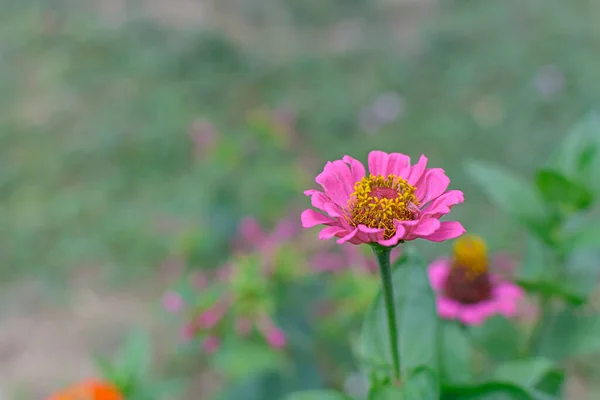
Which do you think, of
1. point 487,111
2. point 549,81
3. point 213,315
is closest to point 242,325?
point 213,315

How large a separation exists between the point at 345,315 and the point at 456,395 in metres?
0.48

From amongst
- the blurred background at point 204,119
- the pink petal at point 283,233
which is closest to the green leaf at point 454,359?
the pink petal at point 283,233

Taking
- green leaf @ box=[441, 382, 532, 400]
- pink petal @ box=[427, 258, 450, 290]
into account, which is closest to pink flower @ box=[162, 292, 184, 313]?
pink petal @ box=[427, 258, 450, 290]

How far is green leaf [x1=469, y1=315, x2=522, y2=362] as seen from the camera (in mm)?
813

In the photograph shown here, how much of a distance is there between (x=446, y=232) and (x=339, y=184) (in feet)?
0.36

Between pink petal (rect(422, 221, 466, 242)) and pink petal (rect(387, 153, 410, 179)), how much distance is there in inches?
3.3

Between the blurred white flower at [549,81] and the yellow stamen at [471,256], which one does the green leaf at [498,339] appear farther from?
the blurred white flower at [549,81]

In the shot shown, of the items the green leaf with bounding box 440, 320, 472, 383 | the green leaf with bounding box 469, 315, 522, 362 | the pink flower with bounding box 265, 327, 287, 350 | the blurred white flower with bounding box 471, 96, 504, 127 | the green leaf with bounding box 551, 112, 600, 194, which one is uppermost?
the blurred white flower with bounding box 471, 96, 504, 127

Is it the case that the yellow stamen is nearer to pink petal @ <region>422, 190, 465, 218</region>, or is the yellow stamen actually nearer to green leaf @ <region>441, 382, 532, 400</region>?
green leaf @ <region>441, 382, 532, 400</region>

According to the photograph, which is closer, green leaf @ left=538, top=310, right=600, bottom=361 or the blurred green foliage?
green leaf @ left=538, top=310, right=600, bottom=361

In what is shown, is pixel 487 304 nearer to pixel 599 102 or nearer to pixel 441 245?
pixel 441 245

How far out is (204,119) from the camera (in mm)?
2461

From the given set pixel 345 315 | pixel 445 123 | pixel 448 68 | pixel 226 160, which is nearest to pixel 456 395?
pixel 345 315

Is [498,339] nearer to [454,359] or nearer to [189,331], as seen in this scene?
[454,359]
